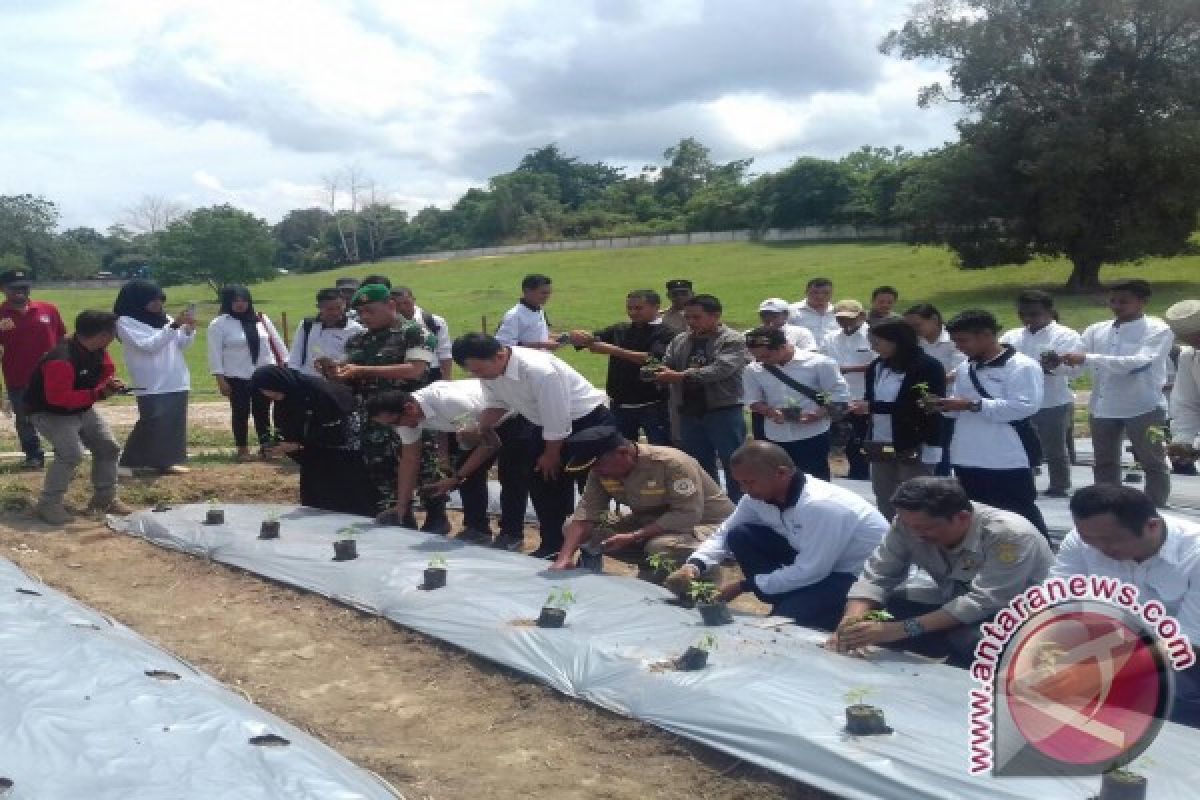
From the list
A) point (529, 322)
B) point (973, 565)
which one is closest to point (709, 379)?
point (529, 322)

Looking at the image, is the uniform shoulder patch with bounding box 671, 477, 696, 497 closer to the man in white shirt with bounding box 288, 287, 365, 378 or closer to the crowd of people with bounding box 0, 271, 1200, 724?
the crowd of people with bounding box 0, 271, 1200, 724

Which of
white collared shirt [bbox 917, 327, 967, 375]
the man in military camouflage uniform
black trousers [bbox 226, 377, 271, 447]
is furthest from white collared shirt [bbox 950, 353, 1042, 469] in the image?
black trousers [bbox 226, 377, 271, 447]

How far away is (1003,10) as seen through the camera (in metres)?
27.5

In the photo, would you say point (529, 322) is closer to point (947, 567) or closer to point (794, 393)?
point (794, 393)

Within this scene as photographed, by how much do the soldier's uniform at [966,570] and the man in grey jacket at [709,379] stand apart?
2.27 meters

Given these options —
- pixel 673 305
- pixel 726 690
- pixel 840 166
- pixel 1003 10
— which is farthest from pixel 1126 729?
pixel 840 166

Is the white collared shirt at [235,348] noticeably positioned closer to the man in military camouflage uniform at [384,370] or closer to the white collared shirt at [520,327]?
the white collared shirt at [520,327]

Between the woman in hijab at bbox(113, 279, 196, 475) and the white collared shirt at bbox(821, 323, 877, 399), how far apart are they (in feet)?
14.2

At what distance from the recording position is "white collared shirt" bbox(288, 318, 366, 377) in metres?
8.05

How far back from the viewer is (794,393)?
248 inches

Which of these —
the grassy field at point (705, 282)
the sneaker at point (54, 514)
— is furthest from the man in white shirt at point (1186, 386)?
the grassy field at point (705, 282)

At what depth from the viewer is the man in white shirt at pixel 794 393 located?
20.5 feet

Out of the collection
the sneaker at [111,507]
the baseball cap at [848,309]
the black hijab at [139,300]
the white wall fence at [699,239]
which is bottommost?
the sneaker at [111,507]

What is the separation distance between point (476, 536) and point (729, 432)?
1.53m
